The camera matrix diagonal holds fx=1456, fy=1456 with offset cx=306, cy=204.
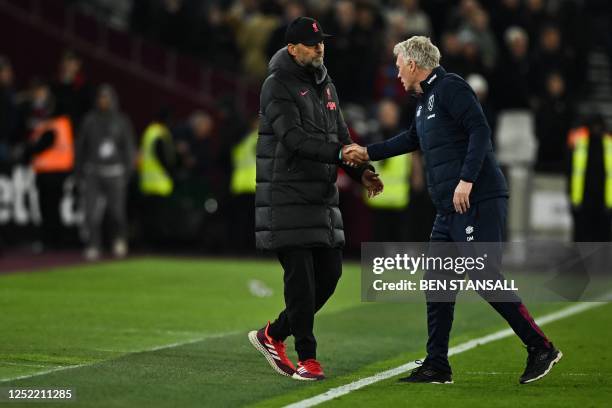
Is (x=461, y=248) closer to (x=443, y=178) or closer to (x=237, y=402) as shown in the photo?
(x=443, y=178)

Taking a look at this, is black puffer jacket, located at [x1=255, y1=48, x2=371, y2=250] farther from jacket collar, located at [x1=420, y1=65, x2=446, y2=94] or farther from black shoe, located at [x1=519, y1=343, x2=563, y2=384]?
black shoe, located at [x1=519, y1=343, x2=563, y2=384]

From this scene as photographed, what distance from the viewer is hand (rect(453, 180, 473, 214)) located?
9.00 meters

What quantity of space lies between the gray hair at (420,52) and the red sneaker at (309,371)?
2028 mm

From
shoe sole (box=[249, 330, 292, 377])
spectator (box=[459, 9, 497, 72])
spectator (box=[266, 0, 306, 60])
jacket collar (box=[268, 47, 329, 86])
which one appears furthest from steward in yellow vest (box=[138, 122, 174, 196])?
jacket collar (box=[268, 47, 329, 86])

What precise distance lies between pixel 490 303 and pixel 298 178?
146 centimetres

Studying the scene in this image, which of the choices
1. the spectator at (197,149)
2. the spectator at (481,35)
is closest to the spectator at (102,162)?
the spectator at (197,149)

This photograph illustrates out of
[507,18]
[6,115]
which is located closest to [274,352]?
[6,115]

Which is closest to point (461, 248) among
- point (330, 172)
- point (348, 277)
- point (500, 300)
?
point (500, 300)

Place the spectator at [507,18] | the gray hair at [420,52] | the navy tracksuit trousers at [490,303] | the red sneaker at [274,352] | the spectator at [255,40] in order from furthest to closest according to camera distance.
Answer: the spectator at [255,40]
the spectator at [507,18]
the red sneaker at [274,352]
the gray hair at [420,52]
the navy tracksuit trousers at [490,303]

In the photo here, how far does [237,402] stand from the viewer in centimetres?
843

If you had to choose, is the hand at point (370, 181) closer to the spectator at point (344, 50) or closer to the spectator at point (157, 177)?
the spectator at point (157, 177)

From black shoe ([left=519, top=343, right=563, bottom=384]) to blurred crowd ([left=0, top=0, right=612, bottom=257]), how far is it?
30.7 ft

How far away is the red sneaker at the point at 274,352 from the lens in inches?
377

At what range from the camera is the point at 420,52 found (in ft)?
30.4
